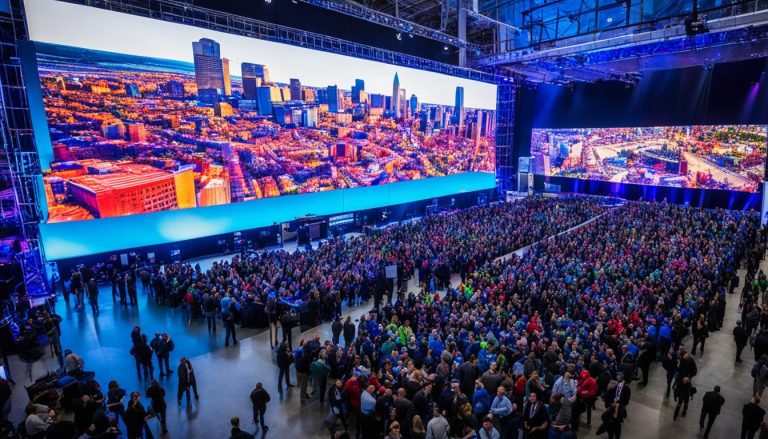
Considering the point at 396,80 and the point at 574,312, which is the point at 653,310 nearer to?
the point at 574,312

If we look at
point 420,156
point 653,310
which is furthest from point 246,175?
point 653,310

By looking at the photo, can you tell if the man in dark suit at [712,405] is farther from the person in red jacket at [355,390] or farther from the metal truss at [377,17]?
the metal truss at [377,17]

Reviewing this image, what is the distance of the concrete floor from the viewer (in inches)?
274

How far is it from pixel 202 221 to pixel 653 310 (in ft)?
56.5

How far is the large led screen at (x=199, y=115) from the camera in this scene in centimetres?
1455

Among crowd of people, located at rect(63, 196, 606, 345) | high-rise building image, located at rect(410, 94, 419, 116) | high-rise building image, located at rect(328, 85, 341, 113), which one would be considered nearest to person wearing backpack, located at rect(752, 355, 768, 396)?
crowd of people, located at rect(63, 196, 606, 345)

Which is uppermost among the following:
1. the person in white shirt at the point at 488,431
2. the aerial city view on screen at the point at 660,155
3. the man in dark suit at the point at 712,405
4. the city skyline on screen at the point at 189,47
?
the city skyline on screen at the point at 189,47

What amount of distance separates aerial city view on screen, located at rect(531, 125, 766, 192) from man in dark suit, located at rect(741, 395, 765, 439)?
2474cm

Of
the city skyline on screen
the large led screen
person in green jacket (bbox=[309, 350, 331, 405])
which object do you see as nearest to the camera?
person in green jacket (bbox=[309, 350, 331, 405])

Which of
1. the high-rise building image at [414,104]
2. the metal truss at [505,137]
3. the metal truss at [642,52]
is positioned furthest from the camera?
the metal truss at [505,137]

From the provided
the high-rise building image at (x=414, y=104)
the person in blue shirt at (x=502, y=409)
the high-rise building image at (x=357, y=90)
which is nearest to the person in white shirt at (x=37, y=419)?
the person in blue shirt at (x=502, y=409)

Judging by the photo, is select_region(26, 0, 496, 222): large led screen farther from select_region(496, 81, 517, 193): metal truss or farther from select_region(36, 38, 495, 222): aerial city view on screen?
select_region(496, 81, 517, 193): metal truss

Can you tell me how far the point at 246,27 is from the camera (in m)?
18.7

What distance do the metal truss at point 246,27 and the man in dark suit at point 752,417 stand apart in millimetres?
18818
